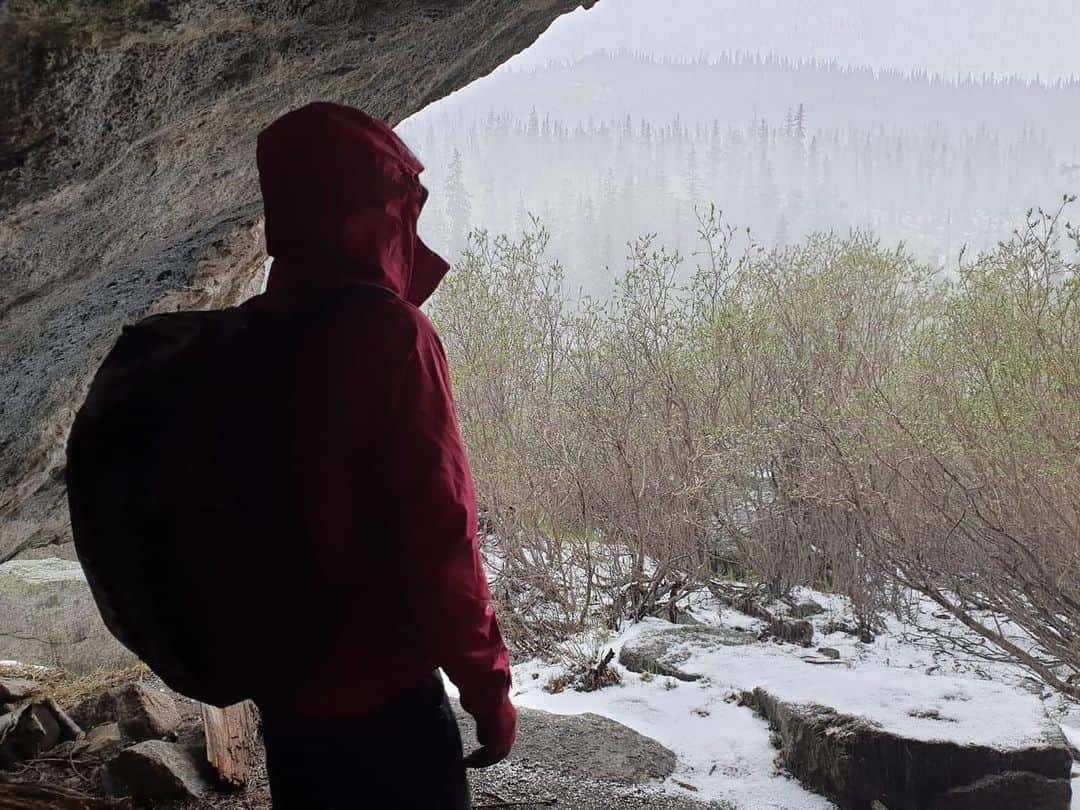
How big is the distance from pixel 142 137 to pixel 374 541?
0.88 meters

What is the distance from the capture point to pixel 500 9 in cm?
190

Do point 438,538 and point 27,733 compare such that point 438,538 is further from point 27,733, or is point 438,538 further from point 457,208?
point 457,208

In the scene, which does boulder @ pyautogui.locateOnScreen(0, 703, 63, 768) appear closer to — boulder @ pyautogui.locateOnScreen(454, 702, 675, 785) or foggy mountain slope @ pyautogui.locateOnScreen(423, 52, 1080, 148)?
boulder @ pyautogui.locateOnScreen(454, 702, 675, 785)

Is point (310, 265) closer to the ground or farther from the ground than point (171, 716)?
farther from the ground

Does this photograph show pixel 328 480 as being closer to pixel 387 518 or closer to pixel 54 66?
pixel 387 518

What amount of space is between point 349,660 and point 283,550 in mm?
148

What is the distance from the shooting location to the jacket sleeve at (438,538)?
3.09 ft

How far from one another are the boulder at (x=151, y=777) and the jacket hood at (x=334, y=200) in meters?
2.02

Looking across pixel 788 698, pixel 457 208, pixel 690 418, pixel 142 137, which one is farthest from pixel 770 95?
pixel 142 137

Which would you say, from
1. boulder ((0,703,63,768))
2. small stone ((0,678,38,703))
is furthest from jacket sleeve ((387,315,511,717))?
small stone ((0,678,38,703))

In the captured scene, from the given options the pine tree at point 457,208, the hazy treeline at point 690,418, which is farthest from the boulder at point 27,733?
the pine tree at point 457,208

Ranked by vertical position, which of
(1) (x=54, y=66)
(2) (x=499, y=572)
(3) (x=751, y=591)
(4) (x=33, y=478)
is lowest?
(3) (x=751, y=591)

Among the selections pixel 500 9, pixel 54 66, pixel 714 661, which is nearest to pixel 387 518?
pixel 54 66

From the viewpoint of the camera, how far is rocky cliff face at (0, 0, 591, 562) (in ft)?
3.82
